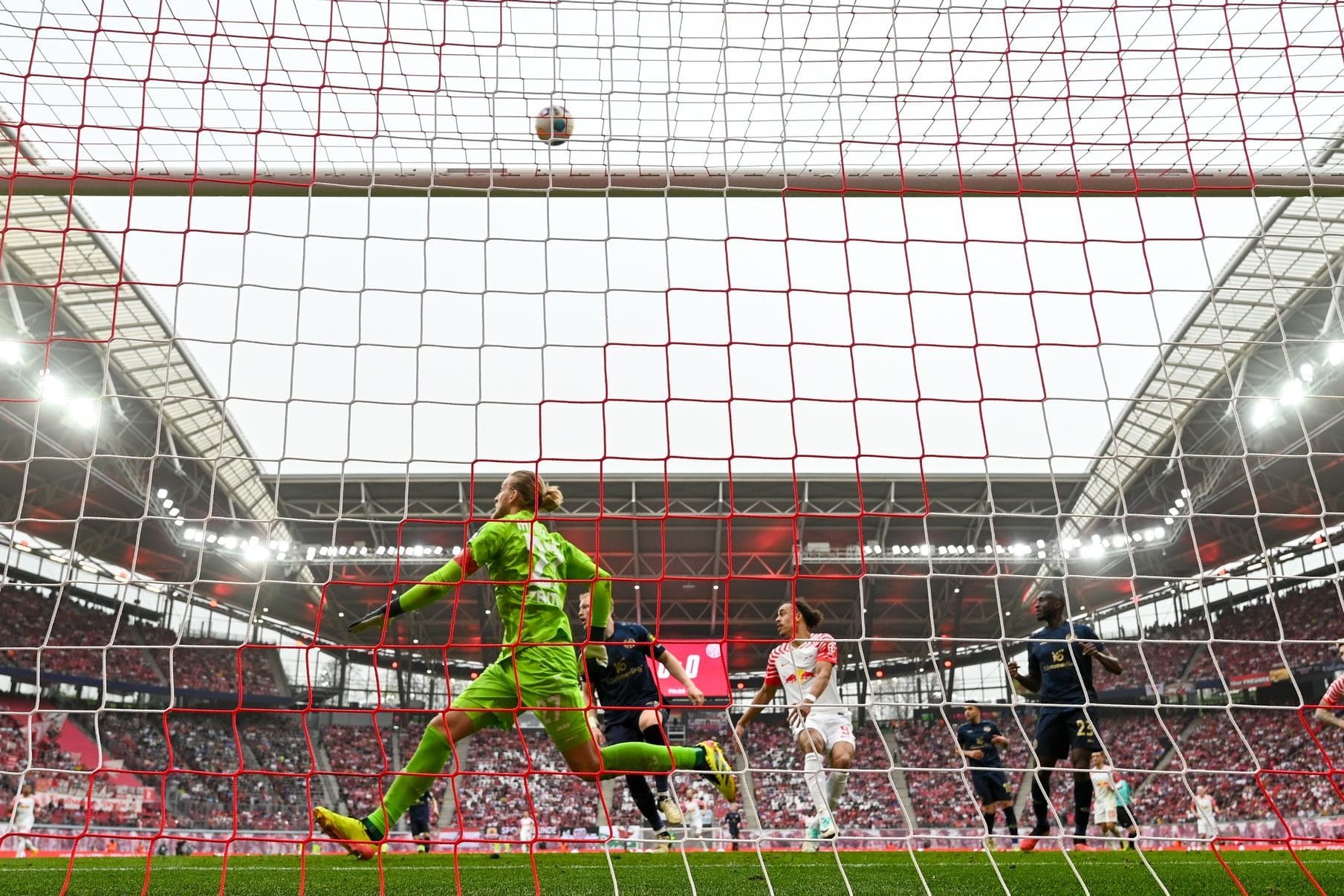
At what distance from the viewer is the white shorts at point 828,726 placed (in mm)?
6934

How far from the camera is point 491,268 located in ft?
17.3

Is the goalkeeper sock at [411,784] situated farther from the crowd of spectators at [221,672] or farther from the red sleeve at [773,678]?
the crowd of spectators at [221,672]

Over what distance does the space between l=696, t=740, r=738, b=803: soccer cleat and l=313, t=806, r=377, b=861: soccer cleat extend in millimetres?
1734

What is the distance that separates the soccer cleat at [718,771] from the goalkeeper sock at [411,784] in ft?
4.75

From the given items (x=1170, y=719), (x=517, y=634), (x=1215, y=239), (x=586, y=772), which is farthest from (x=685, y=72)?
(x=1170, y=719)

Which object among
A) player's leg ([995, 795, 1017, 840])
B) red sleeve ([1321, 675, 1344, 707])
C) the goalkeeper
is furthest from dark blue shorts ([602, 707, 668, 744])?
red sleeve ([1321, 675, 1344, 707])

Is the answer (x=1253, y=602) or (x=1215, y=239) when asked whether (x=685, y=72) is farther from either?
(x=1253, y=602)

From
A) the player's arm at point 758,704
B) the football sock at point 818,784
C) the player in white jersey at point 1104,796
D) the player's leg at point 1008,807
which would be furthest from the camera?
the player in white jersey at point 1104,796

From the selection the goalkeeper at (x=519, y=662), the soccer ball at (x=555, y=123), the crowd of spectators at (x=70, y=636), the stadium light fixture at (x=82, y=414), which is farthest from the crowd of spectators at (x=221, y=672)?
the goalkeeper at (x=519, y=662)

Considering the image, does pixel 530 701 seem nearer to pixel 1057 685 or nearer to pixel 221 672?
pixel 1057 685

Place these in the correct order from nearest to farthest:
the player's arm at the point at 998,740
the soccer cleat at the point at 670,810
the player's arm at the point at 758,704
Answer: the player's arm at the point at 758,704, the soccer cleat at the point at 670,810, the player's arm at the point at 998,740

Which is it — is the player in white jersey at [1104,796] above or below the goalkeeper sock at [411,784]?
below

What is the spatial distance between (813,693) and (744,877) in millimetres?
1302

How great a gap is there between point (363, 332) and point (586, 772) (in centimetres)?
262
